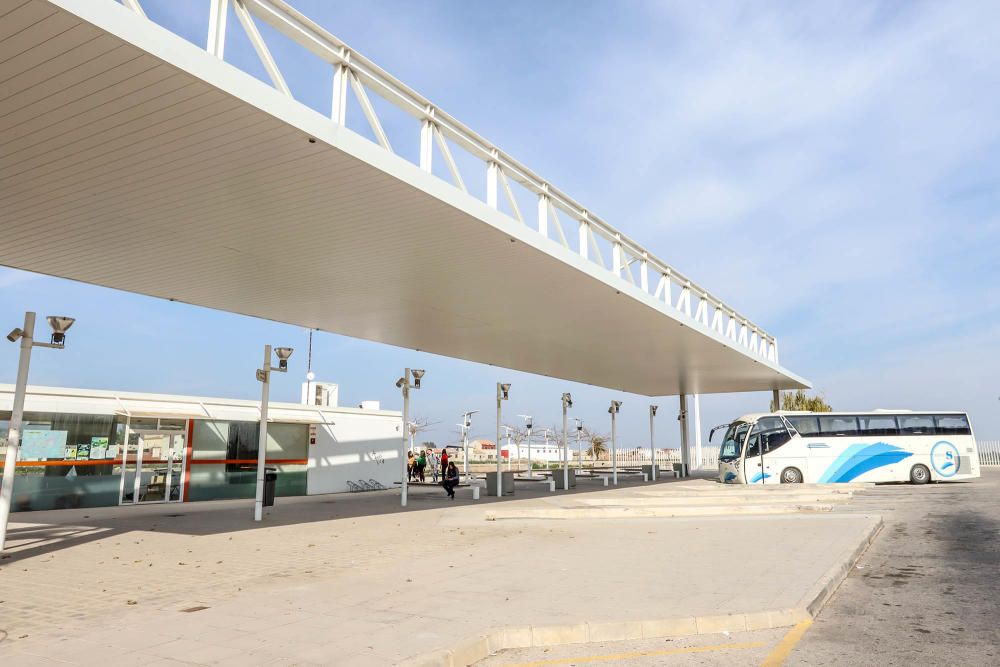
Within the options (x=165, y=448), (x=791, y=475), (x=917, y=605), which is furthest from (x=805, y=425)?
(x=165, y=448)

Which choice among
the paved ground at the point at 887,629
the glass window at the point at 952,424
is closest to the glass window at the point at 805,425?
the glass window at the point at 952,424

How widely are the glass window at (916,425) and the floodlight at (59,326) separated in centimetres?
2698

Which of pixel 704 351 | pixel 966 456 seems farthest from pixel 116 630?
pixel 966 456

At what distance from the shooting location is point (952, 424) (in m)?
26.1

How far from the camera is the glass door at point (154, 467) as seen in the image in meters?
19.2

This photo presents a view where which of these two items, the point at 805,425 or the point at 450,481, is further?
the point at 805,425

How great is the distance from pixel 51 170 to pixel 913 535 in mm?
14117

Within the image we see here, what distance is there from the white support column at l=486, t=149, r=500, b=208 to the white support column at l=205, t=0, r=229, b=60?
186 inches

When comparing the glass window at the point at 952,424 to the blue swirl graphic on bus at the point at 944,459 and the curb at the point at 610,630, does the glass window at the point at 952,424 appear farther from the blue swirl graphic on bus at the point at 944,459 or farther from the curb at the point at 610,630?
the curb at the point at 610,630

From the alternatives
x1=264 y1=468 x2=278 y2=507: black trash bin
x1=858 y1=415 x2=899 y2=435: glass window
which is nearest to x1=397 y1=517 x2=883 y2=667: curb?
x1=264 y1=468 x2=278 y2=507: black trash bin

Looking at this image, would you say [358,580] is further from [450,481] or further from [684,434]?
[684,434]

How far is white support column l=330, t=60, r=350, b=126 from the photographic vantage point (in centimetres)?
812

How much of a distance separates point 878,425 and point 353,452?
19837 mm

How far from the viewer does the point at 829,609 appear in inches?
255
